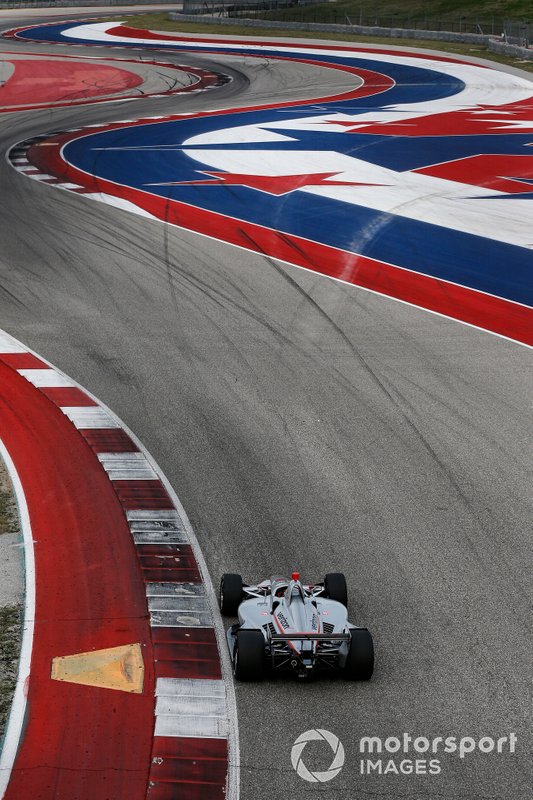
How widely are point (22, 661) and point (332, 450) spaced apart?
532 cm

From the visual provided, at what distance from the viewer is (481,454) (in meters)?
13.0

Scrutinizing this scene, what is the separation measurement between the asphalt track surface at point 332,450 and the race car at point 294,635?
20 cm

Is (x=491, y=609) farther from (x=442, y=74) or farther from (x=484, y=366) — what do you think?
(x=442, y=74)

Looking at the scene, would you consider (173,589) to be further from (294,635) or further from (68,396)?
(68,396)

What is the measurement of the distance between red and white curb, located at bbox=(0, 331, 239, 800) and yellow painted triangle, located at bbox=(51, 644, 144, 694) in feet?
0.66

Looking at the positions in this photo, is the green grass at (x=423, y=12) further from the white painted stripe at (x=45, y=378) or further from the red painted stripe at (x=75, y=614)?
the red painted stripe at (x=75, y=614)

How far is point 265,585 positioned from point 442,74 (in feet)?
143

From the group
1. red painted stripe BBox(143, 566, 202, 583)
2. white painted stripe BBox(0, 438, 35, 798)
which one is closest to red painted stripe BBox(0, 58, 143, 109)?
white painted stripe BBox(0, 438, 35, 798)

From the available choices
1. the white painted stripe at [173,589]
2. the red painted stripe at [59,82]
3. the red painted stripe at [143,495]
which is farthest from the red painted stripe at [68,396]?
the red painted stripe at [59,82]

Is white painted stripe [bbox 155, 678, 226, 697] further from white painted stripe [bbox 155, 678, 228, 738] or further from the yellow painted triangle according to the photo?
the yellow painted triangle

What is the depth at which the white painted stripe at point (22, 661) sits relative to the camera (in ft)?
26.1

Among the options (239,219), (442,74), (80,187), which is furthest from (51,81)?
(239,219)

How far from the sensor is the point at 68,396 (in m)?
14.9

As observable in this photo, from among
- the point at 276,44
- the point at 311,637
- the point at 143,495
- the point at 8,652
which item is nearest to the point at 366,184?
the point at 143,495
